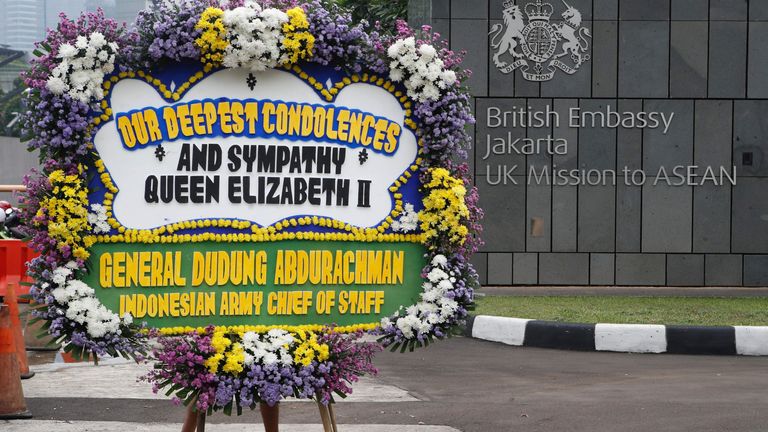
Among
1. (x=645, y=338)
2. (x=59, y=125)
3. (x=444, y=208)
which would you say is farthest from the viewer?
(x=645, y=338)

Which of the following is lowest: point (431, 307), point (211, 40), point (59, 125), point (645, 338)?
point (645, 338)

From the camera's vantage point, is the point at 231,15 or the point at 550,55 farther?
the point at 550,55

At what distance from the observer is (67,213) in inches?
177

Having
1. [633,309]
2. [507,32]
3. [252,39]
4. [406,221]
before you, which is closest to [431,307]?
[406,221]

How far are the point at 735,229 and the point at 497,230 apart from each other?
2751 mm

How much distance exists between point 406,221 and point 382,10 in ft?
60.6

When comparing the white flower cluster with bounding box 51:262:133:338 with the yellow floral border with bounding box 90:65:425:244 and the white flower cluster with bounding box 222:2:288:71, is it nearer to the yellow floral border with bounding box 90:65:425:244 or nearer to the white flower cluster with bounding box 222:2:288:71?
the yellow floral border with bounding box 90:65:425:244

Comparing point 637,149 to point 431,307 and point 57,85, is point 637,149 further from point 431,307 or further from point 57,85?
point 57,85

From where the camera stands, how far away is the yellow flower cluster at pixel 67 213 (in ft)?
14.7

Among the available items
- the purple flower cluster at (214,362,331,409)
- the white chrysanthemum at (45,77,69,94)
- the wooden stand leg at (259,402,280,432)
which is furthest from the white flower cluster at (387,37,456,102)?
the wooden stand leg at (259,402,280,432)

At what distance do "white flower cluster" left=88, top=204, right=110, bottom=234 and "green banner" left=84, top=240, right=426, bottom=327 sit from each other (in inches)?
2.9

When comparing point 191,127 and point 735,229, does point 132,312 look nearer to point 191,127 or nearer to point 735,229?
point 191,127

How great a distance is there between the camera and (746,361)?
935 cm

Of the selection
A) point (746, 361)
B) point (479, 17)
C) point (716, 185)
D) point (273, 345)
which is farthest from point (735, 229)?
point (273, 345)
